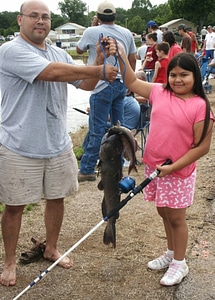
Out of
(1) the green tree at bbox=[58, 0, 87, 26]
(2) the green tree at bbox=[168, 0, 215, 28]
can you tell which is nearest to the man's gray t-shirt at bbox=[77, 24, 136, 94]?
(2) the green tree at bbox=[168, 0, 215, 28]

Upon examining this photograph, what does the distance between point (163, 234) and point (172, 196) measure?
1219mm

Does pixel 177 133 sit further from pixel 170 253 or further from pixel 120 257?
pixel 120 257

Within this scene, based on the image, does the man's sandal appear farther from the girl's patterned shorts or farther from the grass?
the grass

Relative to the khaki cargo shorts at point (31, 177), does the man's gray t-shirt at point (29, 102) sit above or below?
above

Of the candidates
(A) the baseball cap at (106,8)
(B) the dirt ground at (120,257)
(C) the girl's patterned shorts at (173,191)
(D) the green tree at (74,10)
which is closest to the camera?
(C) the girl's patterned shorts at (173,191)

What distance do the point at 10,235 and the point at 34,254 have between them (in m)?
0.44

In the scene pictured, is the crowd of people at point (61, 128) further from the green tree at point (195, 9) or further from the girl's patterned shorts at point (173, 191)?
the green tree at point (195, 9)

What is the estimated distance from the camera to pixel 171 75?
308cm

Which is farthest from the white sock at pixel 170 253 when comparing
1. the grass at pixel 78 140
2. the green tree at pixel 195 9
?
the green tree at pixel 195 9

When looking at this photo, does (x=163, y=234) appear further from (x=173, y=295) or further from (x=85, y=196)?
(x=85, y=196)

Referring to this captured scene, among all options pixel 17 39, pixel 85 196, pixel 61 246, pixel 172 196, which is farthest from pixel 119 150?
pixel 85 196

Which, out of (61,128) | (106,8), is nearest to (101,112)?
(106,8)

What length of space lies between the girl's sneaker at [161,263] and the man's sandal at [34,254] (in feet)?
3.17

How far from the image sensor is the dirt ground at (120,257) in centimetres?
333
